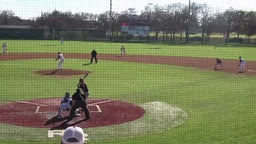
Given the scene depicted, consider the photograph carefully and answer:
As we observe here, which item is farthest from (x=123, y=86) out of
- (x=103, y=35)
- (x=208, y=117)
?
(x=103, y=35)

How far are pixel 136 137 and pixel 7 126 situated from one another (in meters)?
3.31

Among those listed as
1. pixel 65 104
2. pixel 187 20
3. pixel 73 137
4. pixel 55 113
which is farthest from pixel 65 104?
pixel 187 20

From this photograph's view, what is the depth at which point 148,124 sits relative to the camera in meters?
9.40

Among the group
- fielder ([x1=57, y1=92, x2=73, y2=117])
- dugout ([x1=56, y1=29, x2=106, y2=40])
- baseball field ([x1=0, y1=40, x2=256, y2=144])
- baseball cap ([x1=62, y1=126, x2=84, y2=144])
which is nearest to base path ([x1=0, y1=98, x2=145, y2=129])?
baseball field ([x1=0, y1=40, x2=256, y2=144])

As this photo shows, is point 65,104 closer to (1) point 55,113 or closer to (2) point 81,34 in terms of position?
(1) point 55,113

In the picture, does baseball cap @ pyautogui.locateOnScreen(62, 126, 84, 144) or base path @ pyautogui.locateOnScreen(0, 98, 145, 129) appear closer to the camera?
baseball cap @ pyautogui.locateOnScreen(62, 126, 84, 144)

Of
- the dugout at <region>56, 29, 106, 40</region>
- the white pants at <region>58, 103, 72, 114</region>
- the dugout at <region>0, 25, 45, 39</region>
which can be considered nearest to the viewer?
the white pants at <region>58, 103, 72, 114</region>

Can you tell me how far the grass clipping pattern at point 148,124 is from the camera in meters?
8.45

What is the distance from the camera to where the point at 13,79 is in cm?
1719

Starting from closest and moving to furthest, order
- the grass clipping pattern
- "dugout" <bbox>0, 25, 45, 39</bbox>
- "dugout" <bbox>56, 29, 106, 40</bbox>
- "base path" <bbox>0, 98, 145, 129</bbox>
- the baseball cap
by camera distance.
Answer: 1. the baseball cap
2. the grass clipping pattern
3. "base path" <bbox>0, 98, 145, 129</bbox>
4. "dugout" <bbox>0, 25, 45, 39</bbox>
5. "dugout" <bbox>56, 29, 106, 40</bbox>

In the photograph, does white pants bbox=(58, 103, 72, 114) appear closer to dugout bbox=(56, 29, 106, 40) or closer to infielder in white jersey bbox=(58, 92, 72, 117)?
infielder in white jersey bbox=(58, 92, 72, 117)

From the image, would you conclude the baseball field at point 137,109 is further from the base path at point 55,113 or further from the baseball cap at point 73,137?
the baseball cap at point 73,137

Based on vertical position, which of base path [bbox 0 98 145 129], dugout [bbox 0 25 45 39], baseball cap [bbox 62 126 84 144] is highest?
dugout [bbox 0 25 45 39]

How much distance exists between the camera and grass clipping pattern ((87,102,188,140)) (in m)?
8.45
